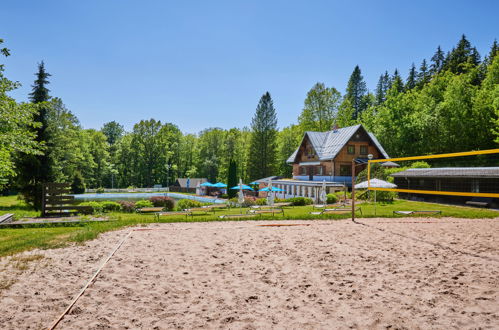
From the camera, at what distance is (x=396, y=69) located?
83.3m

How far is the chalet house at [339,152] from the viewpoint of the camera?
1330 inches

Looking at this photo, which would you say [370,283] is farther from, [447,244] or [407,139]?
[407,139]

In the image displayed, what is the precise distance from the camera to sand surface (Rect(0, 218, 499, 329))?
13.8ft

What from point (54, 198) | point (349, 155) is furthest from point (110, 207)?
point (349, 155)

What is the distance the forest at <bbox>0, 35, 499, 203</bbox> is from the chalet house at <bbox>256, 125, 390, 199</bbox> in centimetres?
1145

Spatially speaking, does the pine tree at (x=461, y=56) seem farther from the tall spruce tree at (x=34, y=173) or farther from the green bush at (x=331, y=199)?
the tall spruce tree at (x=34, y=173)

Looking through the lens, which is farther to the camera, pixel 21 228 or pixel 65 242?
pixel 21 228

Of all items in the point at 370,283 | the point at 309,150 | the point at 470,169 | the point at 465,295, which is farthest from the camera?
the point at 309,150

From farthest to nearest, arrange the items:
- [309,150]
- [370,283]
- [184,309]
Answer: [309,150] < [370,283] < [184,309]

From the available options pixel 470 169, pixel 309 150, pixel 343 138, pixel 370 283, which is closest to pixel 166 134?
pixel 309 150

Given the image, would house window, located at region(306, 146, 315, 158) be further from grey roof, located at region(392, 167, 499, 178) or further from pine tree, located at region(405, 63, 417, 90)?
pine tree, located at region(405, 63, 417, 90)

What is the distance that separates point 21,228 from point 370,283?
1197 cm

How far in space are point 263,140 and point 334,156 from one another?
2232 centimetres

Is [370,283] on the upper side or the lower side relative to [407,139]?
lower
